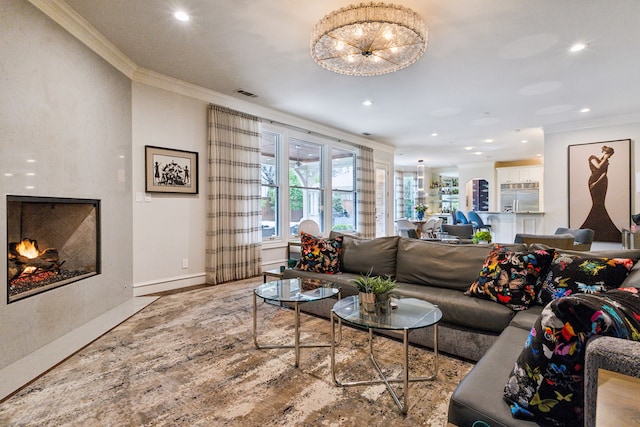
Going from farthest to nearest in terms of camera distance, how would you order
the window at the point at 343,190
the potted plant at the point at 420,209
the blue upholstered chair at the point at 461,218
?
the potted plant at the point at 420,209
the blue upholstered chair at the point at 461,218
the window at the point at 343,190

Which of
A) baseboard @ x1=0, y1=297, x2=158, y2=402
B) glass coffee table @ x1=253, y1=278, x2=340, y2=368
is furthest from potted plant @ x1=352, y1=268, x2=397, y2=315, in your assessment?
baseboard @ x1=0, y1=297, x2=158, y2=402

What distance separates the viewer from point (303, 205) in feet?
20.3

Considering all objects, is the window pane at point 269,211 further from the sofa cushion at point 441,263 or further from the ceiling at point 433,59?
the sofa cushion at point 441,263

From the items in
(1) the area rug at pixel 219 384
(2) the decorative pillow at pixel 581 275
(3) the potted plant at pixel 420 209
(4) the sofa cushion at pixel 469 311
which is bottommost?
(1) the area rug at pixel 219 384

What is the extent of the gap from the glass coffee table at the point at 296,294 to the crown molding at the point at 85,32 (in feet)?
9.09

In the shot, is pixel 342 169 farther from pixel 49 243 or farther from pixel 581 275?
pixel 581 275

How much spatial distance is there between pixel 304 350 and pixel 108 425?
4.08 ft

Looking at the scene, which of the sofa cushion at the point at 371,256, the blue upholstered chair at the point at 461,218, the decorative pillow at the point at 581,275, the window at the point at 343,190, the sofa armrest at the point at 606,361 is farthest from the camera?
the blue upholstered chair at the point at 461,218

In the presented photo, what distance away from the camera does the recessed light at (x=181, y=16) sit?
8.71 ft

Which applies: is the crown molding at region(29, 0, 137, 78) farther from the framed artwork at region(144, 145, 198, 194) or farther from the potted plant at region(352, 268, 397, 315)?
the potted plant at region(352, 268, 397, 315)

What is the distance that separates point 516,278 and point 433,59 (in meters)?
2.49

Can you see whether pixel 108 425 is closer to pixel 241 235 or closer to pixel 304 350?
pixel 304 350

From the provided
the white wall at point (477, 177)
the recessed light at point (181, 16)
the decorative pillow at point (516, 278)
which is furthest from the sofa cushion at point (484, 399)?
the white wall at point (477, 177)

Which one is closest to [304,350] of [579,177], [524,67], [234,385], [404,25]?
[234,385]
